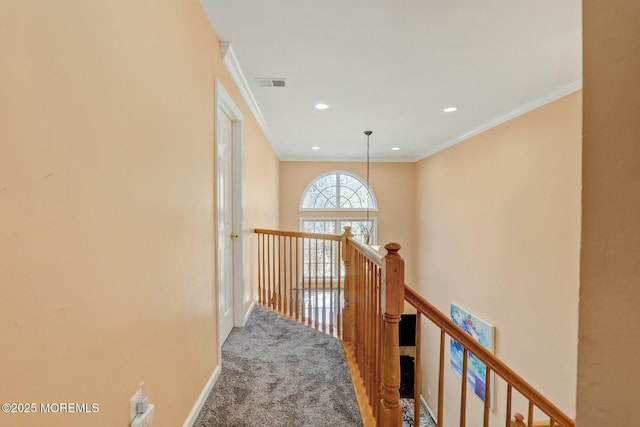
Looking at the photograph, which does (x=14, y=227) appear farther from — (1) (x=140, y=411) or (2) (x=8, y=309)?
(1) (x=140, y=411)

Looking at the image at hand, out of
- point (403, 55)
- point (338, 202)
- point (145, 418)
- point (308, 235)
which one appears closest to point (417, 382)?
point (145, 418)

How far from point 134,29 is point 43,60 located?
50 centimetres

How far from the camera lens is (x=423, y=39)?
2.00 meters

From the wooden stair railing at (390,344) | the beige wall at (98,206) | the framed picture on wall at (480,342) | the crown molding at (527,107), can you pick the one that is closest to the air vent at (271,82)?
the beige wall at (98,206)

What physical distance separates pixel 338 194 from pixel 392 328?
5.27 meters

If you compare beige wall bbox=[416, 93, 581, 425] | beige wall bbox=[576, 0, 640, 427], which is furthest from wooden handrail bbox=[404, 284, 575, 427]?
beige wall bbox=[416, 93, 581, 425]

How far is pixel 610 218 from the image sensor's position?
0.49 metres

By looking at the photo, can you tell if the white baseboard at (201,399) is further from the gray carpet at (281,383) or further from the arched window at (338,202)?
the arched window at (338,202)

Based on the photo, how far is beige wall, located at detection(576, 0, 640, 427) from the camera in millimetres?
455

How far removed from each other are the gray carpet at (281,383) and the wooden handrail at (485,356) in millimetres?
867

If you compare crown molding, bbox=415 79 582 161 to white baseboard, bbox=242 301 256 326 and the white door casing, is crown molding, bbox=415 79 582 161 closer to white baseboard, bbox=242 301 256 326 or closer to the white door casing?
the white door casing

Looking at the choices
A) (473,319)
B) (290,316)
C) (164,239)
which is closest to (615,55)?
(164,239)

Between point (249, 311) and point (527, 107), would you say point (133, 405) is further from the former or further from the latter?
point (527, 107)

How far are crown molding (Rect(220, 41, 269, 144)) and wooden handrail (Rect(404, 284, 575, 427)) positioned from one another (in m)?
2.05
